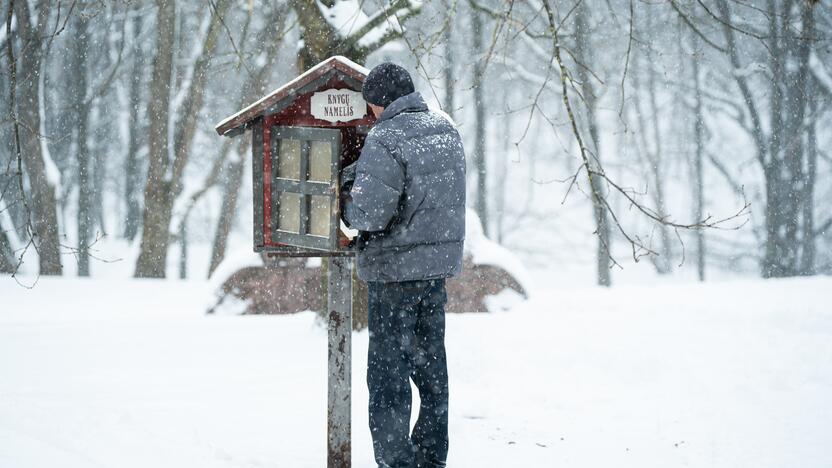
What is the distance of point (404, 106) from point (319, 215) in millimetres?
622

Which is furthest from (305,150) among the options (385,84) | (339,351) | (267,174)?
(339,351)

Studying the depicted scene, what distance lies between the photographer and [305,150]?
339 centimetres

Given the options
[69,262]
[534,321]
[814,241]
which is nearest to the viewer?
[534,321]

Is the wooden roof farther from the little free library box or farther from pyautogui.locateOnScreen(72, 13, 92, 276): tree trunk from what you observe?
pyautogui.locateOnScreen(72, 13, 92, 276): tree trunk

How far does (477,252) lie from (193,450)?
17.5ft

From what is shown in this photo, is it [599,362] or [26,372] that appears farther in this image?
[599,362]

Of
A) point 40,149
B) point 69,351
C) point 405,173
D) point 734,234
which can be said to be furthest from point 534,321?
point 734,234

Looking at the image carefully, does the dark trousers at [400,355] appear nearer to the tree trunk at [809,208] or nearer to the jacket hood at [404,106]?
the jacket hood at [404,106]

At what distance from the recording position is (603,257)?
16.1 meters

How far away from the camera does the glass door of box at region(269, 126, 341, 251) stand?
10.8 ft

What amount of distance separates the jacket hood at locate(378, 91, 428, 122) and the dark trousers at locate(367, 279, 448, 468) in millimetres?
A: 708

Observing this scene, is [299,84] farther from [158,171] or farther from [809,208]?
[809,208]

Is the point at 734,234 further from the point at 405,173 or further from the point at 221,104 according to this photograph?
the point at 405,173

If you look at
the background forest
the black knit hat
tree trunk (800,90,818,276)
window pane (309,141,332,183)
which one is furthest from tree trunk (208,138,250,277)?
tree trunk (800,90,818,276)
